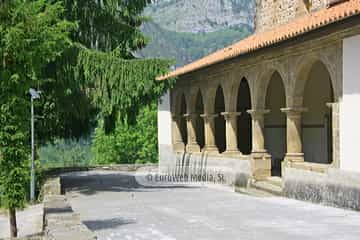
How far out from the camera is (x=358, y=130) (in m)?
12.3

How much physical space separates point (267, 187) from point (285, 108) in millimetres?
2411

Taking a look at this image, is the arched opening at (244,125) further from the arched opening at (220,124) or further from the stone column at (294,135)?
the stone column at (294,135)

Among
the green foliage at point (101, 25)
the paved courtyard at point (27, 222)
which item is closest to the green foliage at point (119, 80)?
the green foliage at point (101, 25)

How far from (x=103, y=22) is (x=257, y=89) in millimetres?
5267

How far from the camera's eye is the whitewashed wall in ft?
39.9

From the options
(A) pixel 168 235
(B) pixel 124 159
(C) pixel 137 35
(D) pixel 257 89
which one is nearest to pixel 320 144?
(D) pixel 257 89

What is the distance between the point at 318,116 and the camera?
19406mm

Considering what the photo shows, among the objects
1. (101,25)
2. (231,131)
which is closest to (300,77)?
(231,131)

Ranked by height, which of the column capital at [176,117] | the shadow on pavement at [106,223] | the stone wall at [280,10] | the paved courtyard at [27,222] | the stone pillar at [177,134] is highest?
the stone wall at [280,10]

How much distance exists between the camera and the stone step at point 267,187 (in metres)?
16.1

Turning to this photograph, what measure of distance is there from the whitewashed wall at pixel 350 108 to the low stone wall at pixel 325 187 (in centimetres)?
28

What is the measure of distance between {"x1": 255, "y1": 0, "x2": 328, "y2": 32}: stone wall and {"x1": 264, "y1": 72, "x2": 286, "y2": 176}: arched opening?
2369mm

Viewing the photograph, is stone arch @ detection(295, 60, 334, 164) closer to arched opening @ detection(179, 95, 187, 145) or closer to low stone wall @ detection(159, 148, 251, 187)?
low stone wall @ detection(159, 148, 251, 187)

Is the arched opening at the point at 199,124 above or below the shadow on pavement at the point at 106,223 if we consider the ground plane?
above
